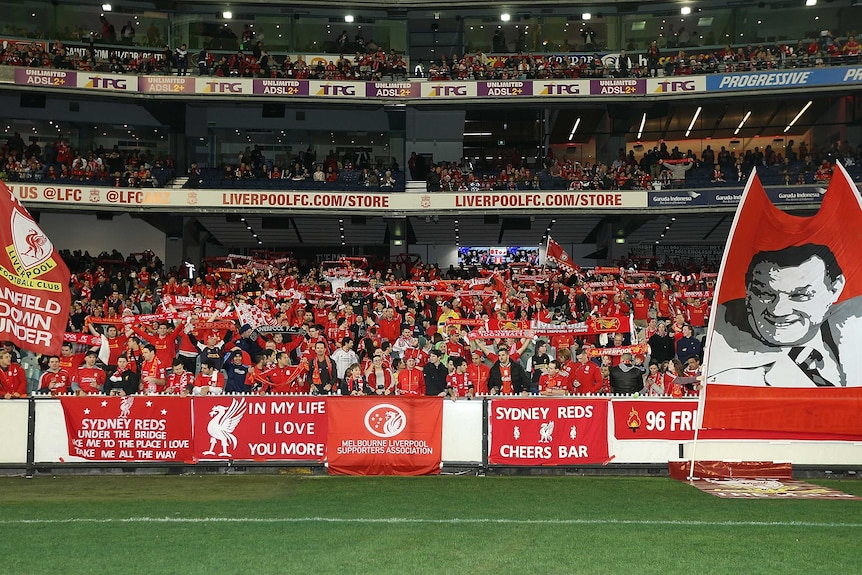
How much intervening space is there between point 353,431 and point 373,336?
6.21 metres

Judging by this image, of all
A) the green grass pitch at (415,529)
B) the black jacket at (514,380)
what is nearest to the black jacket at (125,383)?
the green grass pitch at (415,529)

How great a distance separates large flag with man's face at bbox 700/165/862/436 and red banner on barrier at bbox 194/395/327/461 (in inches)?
257

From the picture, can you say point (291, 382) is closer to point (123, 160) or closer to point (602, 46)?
point (123, 160)

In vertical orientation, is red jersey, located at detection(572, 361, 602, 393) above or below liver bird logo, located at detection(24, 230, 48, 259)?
below

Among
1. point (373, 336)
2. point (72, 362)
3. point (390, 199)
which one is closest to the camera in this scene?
point (72, 362)

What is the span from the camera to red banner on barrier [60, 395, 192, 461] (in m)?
14.6

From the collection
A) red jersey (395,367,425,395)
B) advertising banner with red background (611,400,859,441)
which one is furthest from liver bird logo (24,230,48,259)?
advertising banner with red background (611,400,859,441)

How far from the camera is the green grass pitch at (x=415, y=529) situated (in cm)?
784

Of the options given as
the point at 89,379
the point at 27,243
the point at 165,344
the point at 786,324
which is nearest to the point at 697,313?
the point at 786,324

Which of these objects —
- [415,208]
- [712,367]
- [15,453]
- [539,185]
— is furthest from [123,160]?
[712,367]

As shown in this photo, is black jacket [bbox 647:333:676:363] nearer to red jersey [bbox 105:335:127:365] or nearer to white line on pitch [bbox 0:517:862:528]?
white line on pitch [bbox 0:517:862:528]

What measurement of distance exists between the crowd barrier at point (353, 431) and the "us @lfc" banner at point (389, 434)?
0.02 m

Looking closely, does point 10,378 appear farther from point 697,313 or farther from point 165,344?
point 697,313

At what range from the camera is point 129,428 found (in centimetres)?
1470
